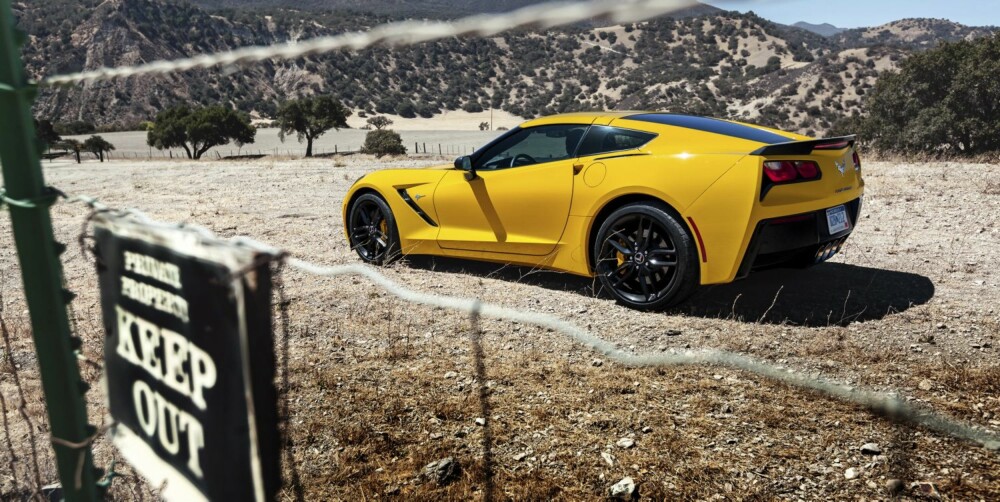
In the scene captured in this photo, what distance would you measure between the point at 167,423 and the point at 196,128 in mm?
54092

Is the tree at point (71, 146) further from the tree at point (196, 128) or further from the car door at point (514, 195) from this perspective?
the car door at point (514, 195)

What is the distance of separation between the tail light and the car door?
1.43 metres

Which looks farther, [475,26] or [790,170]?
[790,170]

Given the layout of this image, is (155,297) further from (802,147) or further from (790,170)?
(802,147)

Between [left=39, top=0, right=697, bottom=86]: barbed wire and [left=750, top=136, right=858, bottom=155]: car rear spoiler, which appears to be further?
[left=750, top=136, right=858, bottom=155]: car rear spoiler

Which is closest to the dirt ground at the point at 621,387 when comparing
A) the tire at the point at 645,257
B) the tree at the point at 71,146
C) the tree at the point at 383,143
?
the tire at the point at 645,257

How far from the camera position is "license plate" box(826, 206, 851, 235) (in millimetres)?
4738

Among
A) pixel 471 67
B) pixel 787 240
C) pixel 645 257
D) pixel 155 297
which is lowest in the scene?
pixel 645 257

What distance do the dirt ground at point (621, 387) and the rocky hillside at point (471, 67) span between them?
61605mm

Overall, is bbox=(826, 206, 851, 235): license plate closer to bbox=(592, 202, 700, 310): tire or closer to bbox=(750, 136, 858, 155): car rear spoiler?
bbox=(750, 136, 858, 155): car rear spoiler

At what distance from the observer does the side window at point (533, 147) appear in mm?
5426

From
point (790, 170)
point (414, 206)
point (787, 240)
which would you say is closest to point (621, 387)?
point (787, 240)

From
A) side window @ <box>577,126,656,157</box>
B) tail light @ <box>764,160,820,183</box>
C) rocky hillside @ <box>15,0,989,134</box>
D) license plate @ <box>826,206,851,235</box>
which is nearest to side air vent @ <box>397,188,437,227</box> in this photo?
side window @ <box>577,126,656,157</box>

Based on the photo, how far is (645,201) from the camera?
4812 mm
